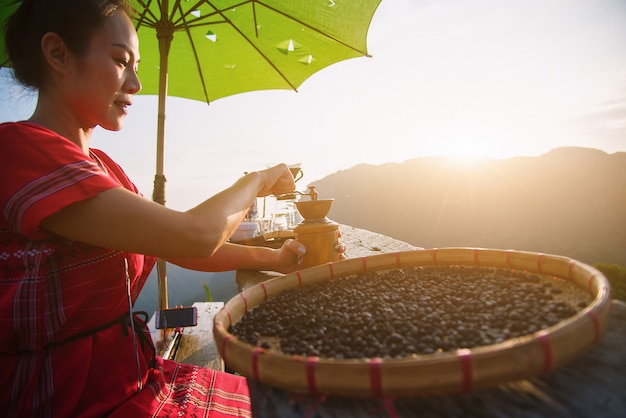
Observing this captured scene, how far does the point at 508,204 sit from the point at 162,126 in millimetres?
75202

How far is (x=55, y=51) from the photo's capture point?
1214mm

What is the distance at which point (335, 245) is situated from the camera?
179 cm

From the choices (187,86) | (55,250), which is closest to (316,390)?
(55,250)

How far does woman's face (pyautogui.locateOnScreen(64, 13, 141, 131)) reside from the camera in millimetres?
1245

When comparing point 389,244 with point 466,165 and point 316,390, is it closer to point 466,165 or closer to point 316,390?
point 316,390

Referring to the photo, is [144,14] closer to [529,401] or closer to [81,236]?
[81,236]

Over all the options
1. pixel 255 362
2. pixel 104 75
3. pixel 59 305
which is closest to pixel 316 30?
pixel 104 75

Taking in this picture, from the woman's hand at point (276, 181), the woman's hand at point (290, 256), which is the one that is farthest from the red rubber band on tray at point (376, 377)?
the woman's hand at point (290, 256)

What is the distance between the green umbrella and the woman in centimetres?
187

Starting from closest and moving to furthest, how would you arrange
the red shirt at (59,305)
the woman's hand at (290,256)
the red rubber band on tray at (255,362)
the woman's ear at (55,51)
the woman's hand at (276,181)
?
1. the red rubber band on tray at (255,362)
2. the red shirt at (59,305)
3. the woman's ear at (55,51)
4. the woman's hand at (276,181)
5. the woman's hand at (290,256)

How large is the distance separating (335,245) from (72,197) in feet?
3.82

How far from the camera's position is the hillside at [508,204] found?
5898 cm

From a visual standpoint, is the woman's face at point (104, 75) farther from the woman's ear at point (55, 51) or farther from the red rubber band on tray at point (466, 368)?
the red rubber band on tray at point (466, 368)

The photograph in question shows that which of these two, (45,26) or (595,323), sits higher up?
(45,26)
